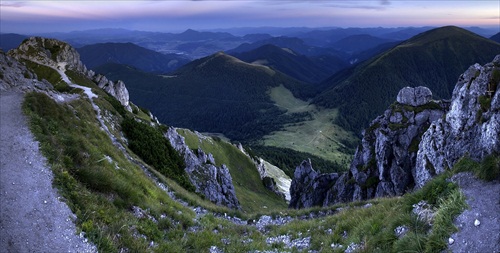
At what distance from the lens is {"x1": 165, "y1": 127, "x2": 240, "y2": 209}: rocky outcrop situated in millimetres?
59584

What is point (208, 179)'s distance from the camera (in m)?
65.9

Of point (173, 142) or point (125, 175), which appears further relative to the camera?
point (173, 142)

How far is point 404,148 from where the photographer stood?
54594 mm

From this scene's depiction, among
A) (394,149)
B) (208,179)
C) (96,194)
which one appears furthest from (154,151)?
(394,149)

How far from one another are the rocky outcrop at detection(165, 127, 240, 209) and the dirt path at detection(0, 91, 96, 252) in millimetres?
41326

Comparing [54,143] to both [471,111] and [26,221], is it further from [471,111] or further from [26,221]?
[471,111]

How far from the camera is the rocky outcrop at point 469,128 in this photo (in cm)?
1641

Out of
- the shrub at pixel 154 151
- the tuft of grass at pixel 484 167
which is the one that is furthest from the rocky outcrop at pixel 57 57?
the tuft of grass at pixel 484 167

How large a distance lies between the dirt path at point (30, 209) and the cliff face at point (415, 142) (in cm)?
1987

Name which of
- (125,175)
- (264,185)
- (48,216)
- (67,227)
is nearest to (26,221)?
(48,216)

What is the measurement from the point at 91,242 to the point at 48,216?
236 cm

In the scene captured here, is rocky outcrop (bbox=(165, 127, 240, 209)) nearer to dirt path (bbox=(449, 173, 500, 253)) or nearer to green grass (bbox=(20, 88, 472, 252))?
green grass (bbox=(20, 88, 472, 252))

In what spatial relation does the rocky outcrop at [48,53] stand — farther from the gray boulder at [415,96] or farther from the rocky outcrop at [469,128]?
the rocky outcrop at [469,128]

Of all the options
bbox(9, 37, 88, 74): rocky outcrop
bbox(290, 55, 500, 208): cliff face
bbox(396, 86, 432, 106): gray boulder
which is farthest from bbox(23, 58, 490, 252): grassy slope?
bbox(9, 37, 88, 74): rocky outcrop
